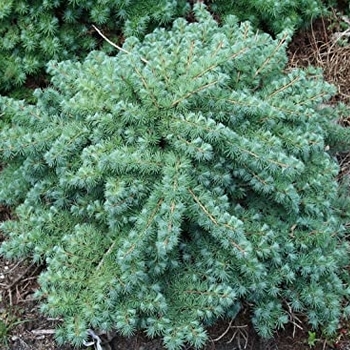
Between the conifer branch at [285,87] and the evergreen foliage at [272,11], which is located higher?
the evergreen foliage at [272,11]

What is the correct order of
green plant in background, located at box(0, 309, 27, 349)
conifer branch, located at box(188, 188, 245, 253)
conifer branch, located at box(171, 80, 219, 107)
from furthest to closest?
green plant in background, located at box(0, 309, 27, 349) → conifer branch, located at box(171, 80, 219, 107) → conifer branch, located at box(188, 188, 245, 253)

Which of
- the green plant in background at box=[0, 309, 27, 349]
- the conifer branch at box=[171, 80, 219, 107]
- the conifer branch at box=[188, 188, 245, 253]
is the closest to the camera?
the conifer branch at box=[188, 188, 245, 253]

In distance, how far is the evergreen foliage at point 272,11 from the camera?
353cm

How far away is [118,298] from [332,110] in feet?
5.12

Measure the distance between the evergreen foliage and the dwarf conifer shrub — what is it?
532 mm

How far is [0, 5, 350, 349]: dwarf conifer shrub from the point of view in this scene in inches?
103

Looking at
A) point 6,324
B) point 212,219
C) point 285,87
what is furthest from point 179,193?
point 6,324

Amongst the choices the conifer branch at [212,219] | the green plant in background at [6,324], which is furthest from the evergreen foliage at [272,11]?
the green plant in background at [6,324]

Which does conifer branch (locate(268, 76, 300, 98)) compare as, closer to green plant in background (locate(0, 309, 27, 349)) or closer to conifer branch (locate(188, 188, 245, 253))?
conifer branch (locate(188, 188, 245, 253))

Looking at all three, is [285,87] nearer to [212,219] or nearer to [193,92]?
[193,92]

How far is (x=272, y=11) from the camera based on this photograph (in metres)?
3.52

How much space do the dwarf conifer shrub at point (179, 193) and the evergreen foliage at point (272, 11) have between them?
53 centimetres

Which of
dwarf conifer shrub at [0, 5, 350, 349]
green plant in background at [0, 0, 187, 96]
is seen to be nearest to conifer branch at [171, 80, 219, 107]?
dwarf conifer shrub at [0, 5, 350, 349]

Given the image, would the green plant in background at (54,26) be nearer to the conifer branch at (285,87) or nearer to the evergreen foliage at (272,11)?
the evergreen foliage at (272,11)
